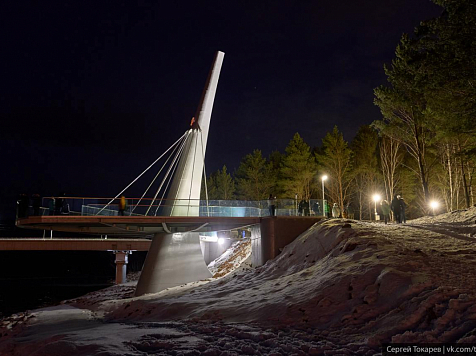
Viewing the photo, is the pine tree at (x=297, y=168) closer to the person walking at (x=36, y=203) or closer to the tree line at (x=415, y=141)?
the tree line at (x=415, y=141)

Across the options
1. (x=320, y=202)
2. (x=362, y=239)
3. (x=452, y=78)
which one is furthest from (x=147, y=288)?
(x=452, y=78)

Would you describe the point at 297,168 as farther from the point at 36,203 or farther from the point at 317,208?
the point at 36,203

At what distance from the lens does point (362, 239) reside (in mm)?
13859

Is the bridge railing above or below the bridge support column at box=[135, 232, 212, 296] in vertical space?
above

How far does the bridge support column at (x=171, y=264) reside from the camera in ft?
77.1

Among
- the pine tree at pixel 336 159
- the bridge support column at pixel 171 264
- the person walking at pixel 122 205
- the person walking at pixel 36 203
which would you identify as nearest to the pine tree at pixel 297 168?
the pine tree at pixel 336 159

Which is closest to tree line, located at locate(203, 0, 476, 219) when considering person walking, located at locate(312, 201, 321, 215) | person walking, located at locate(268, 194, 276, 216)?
person walking, located at locate(312, 201, 321, 215)

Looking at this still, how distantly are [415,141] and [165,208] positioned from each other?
2359 cm

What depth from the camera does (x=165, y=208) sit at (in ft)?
74.7

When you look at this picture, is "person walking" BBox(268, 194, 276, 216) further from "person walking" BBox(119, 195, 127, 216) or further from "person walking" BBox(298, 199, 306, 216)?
"person walking" BBox(119, 195, 127, 216)

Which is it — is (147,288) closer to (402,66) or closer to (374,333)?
(374,333)

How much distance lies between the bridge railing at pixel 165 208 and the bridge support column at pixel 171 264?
113 inches

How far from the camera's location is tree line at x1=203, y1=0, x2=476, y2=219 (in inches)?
675

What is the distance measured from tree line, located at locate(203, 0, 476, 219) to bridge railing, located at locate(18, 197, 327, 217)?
9.57 meters
